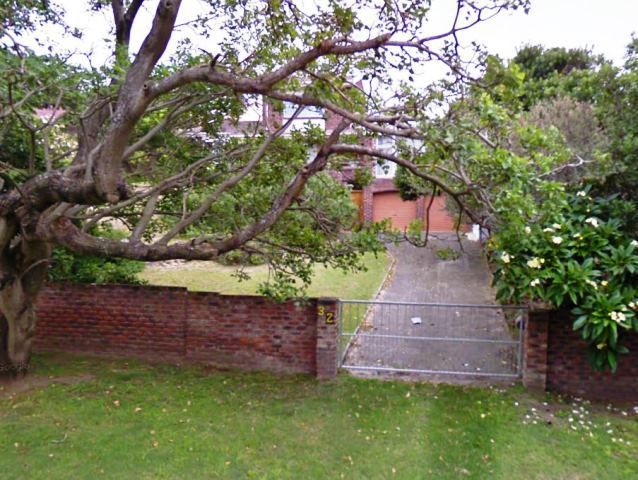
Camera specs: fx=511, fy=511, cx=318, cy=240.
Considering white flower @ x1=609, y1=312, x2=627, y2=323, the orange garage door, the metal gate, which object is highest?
the orange garage door

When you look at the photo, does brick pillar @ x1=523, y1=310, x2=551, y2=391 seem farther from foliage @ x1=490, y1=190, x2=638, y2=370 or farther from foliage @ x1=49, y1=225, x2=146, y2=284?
foliage @ x1=49, y1=225, x2=146, y2=284

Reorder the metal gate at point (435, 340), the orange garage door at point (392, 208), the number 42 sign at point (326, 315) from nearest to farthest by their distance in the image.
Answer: the number 42 sign at point (326, 315)
the metal gate at point (435, 340)
the orange garage door at point (392, 208)

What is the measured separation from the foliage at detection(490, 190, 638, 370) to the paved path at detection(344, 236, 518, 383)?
0.86 meters

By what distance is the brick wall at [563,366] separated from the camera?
6719 mm

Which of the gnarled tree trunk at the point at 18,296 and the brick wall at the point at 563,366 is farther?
the brick wall at the point at 563,366

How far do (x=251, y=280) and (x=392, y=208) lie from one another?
11344 mm

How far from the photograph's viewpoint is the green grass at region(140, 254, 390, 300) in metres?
13.3

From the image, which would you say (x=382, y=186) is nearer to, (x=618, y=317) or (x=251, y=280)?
(x=251, y=280)

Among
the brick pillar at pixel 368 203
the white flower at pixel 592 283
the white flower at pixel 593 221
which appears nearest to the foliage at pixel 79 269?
the white flower at pixel 592 283

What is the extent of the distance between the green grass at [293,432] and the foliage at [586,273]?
122 centimetres

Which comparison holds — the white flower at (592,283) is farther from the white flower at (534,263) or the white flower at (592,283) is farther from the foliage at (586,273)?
the white flower at (534,263)

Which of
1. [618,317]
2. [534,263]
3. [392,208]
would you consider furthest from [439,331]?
[392,208]

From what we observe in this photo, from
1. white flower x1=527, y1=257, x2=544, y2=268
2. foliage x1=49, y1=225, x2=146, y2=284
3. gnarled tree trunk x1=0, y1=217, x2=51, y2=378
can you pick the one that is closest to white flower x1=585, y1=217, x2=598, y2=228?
white flower x1=527, y1=257, x2=544, y2=268

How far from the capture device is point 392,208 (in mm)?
24438
